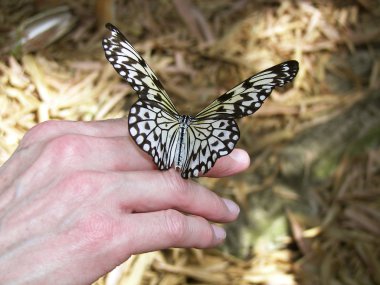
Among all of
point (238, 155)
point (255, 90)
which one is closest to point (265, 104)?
point (238, 155)

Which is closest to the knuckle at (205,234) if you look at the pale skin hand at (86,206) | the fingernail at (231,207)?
the pale skin hand at (86,206)

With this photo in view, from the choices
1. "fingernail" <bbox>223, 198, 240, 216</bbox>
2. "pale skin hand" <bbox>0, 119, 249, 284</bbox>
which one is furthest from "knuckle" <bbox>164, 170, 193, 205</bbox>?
"fingernail" <bbox>223, 198, 240, 216</bbox>

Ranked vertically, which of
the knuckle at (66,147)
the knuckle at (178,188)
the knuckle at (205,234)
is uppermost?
the knuckle at (66,147)

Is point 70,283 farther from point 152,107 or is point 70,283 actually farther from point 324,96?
point 324,96

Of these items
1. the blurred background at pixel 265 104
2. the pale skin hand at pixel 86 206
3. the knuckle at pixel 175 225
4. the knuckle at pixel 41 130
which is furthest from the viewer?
the blurred background at pixel 265 104

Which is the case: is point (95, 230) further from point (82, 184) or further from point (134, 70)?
point (134, 70)

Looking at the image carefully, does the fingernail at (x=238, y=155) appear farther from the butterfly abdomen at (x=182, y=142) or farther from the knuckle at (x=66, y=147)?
the knuckle at (x=66, y=147)
